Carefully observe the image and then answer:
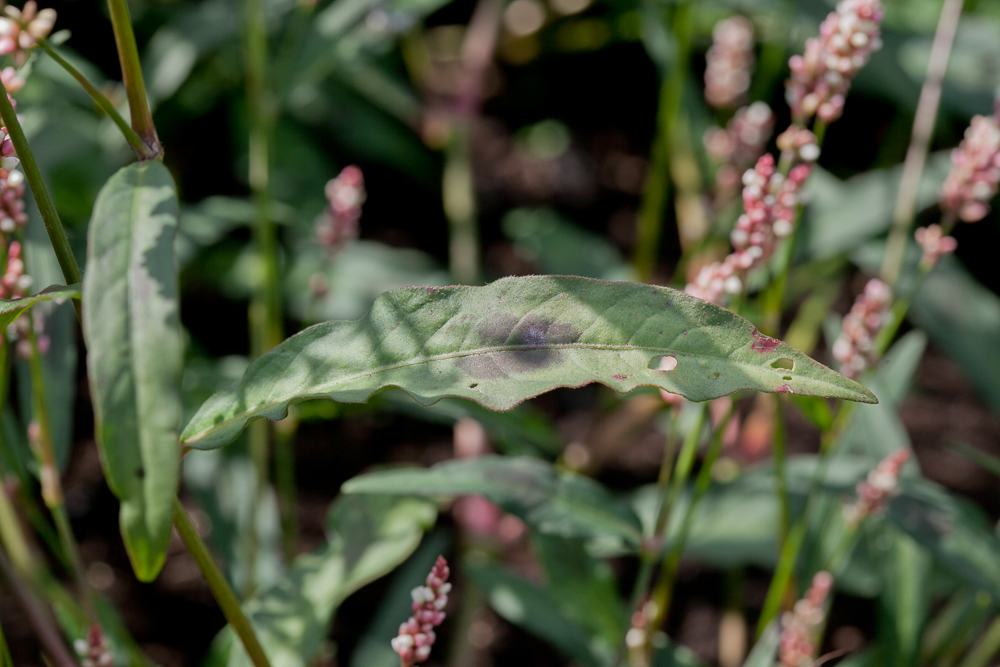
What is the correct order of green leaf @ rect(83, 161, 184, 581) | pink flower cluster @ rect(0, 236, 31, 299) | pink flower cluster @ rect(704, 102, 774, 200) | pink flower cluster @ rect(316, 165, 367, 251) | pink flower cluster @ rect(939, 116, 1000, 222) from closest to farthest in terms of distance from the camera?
green leaf @ rect(83, 161, 184, 581)
pink flower cluster @ rect(0, 236, 31, 299)
pink flower cluster @ rect(939, 116, 1000, 222)
pink flower cluster @ rect(316, 165, 367, 251)
pink flower cluster @ rect(704, 102, 774, 200)

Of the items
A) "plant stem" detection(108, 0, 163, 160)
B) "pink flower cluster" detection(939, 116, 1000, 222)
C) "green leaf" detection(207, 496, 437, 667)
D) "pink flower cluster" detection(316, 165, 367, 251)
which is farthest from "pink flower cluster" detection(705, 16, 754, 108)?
"plant stem" detection(108, 0, 163, 160)

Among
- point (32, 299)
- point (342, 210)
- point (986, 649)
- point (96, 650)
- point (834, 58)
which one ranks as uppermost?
point (834, 58)

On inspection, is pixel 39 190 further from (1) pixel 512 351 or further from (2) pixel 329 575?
(2) pixel 329 575

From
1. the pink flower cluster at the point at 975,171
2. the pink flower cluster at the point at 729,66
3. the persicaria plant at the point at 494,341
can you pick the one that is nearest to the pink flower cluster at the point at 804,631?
the persicaria plant at the point at 494,341

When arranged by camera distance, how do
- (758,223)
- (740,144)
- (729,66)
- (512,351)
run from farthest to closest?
(729,66) → (740,144) → (758,223) → (512,351)

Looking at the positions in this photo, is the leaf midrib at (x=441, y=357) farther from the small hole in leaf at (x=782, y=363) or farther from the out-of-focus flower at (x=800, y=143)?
the out-of-focus flower at (x=800, y=143)

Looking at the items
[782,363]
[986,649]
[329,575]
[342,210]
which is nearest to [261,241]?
[342,210]

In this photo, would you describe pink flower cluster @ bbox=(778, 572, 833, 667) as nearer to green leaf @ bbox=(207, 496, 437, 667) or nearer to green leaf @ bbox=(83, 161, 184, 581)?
green leaf @ bbox=(207, 496, 437, 667)

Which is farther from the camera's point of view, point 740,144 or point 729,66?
point 729,66
